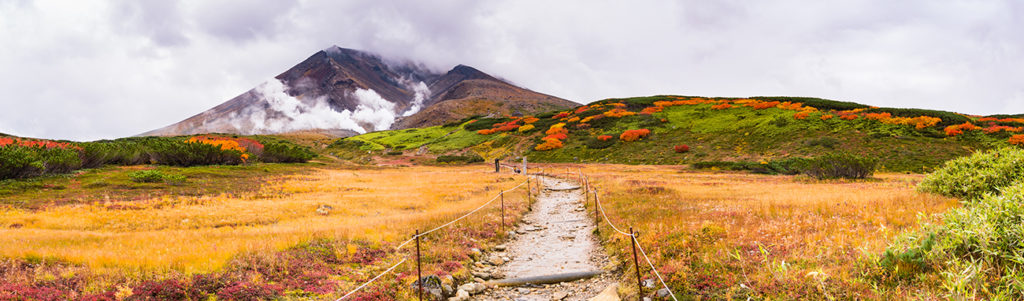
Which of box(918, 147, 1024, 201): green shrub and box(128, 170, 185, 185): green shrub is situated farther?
box(128, 170, 185, 185): green shrub

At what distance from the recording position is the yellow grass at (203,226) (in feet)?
28.0

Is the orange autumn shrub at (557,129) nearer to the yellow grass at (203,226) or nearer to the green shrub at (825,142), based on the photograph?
the green shrub at (825,142)

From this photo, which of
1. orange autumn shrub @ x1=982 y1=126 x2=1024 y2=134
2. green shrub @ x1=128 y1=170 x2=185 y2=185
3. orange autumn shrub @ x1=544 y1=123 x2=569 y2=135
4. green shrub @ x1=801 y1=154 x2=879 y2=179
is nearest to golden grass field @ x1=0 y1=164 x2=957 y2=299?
green shrub @ x1=128 y1=170 x2=185 y2=185

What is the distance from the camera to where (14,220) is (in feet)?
41.9

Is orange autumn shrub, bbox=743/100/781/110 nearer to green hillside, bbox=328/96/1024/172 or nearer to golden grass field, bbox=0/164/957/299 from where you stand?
green hillside, bbox=328/96/1024/172

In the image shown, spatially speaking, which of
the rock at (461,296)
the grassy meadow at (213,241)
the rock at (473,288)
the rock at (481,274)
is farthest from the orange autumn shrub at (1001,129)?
the rock at (461,296)

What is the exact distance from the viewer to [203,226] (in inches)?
550

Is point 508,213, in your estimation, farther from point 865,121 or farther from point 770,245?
point 865,121

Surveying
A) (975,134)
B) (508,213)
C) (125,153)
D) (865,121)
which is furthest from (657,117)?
(125,153)

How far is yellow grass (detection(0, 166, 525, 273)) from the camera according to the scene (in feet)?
28.0

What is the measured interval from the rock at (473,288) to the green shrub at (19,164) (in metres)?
24.7

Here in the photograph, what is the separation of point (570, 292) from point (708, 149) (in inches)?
1992

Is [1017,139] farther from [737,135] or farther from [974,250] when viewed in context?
[974,250]

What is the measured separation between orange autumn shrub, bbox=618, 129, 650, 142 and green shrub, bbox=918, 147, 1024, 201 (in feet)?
153
